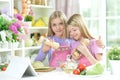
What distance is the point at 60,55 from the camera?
2.92 meters

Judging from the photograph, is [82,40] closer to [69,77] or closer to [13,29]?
[69,77]

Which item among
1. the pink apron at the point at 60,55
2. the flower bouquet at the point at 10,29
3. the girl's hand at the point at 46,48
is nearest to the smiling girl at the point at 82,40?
the pink apron at the point at 60,55

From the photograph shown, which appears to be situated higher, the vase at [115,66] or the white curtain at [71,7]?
the white curtain at [71,7]

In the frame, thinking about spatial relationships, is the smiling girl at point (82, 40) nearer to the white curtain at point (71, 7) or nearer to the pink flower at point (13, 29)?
the pink flower at point (13, 29)

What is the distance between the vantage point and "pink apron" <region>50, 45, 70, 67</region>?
290 cm

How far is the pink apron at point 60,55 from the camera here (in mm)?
2904

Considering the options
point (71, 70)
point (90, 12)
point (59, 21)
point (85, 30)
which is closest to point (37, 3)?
point (90, 12)

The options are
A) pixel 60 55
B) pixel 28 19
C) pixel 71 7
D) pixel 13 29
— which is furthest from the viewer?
pixel 71 7

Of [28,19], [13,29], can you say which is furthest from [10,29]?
[28,19]

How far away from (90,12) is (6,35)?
9.46ft

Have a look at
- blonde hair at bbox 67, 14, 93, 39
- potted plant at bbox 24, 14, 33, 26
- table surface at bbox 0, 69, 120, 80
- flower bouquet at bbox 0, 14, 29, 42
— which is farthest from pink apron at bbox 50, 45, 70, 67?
potted plant at bbox 24, 14, 33, 26

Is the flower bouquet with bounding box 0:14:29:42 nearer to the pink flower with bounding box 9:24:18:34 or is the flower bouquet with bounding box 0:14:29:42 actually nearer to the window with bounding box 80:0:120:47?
the pink flower with bounding box 9:24:18:34

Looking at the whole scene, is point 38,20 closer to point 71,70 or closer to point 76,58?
point 76,58

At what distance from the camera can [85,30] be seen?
280 centimetres
